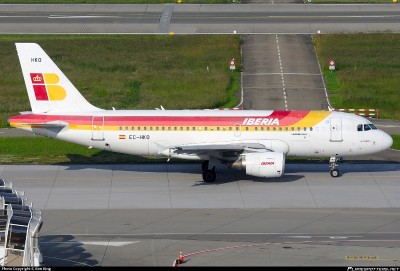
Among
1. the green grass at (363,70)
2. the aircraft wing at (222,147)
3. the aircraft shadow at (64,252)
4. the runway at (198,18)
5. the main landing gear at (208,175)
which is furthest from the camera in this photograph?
the runway at (198,18)

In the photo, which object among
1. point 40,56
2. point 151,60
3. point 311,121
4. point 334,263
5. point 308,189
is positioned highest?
point 151,60

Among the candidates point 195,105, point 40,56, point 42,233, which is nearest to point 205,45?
point 195,105

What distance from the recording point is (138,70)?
93.1m

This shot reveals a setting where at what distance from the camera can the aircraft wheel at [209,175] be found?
195 ft

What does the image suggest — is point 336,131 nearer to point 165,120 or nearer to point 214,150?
point 214,150

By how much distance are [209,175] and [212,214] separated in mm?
6888

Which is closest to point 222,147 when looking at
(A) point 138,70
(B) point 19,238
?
(B) point 19,238

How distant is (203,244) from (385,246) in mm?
8372

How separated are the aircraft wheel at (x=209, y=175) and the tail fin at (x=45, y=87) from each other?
7.84 m

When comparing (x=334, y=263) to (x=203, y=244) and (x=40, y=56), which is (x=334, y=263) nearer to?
(x=203, y=244)

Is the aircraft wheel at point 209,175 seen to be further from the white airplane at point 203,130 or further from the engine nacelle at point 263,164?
the engine nacelle at point 263,164

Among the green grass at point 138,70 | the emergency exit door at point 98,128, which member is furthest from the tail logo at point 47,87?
the green grass at point 138,70

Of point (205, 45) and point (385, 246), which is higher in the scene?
point (205, 45)

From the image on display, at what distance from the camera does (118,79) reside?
296 feet
